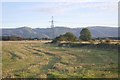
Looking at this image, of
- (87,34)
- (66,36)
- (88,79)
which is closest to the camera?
(88,79)

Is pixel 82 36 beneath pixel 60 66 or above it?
above

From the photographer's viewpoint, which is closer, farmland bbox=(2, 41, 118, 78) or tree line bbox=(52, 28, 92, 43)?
farmland bbox=(2, 41, 118, 78)

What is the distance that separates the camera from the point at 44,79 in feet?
67.8

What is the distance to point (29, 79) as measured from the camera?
21016 mm

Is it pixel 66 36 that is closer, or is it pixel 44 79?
pixel 44 79

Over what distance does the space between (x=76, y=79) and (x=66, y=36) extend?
110754 millimetres

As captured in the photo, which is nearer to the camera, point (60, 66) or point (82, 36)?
point (60, 66)

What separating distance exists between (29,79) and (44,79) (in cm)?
105

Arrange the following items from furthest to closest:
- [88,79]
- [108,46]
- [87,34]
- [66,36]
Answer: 1. [66,36]
2. [87,34]
3. [108,46]
4. [88,79]

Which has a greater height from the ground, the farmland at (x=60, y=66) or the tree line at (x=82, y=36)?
the tree line at (x=82, y=36)

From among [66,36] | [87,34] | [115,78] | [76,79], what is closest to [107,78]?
[115,78]

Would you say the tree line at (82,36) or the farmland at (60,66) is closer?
the farmland at (60,66)

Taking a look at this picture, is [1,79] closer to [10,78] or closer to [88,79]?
[10,78]

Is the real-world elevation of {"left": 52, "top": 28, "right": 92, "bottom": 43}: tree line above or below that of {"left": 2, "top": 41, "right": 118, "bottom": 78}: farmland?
above
